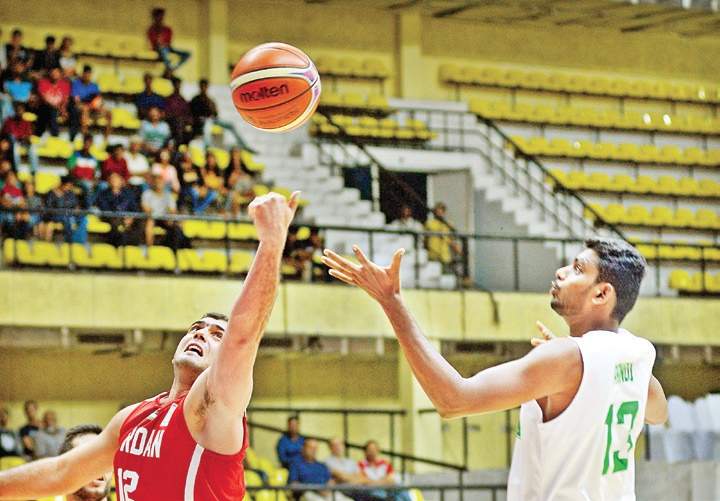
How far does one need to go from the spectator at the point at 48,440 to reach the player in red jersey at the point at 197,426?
33.4 feet

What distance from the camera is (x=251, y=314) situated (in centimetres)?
417

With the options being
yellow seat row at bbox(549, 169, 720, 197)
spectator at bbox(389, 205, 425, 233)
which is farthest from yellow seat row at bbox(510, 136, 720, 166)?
spectator at bbox(389, 205, 425, 233)

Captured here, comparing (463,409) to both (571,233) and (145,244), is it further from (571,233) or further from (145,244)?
(571,233)

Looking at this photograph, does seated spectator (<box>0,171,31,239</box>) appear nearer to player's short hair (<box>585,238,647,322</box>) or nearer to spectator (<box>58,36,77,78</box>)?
spectator (<box>58,36,77,78</box>)

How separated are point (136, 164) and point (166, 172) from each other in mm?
511

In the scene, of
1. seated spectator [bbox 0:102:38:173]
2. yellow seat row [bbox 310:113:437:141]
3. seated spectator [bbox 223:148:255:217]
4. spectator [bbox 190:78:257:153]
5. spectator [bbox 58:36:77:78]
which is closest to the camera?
seated spectator [bbox 0:102:38:173]

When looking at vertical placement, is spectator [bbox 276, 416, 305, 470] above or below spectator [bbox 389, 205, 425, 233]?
below

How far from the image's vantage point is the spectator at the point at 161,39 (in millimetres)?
19891

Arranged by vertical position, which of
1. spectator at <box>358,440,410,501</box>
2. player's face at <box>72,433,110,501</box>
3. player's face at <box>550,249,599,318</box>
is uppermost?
player's face at <box>550,249,599,318</box>

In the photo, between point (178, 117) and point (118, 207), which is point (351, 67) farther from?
point (118, 207)

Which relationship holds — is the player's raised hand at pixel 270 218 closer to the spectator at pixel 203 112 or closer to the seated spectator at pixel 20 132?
the seated spectator at pixel 20 132

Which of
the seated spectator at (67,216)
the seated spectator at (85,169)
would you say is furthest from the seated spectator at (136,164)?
the seated spectator at (67,216)

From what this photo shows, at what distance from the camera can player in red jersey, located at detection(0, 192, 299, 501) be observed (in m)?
4.18

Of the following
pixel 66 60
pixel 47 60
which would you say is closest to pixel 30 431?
pixel 47 60
